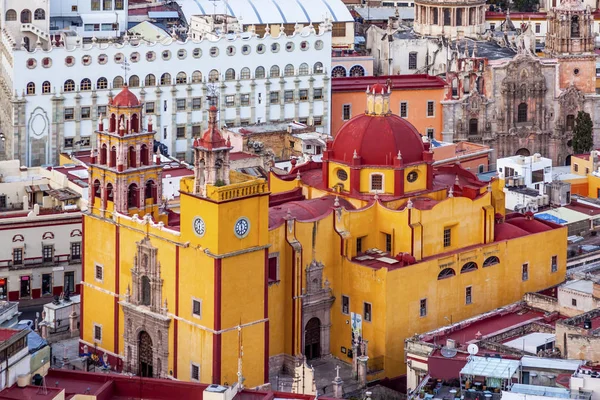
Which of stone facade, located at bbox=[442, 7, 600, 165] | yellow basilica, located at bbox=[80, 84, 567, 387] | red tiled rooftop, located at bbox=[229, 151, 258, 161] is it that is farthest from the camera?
stone facade, located at bbox=[442, 7, 600, 165]

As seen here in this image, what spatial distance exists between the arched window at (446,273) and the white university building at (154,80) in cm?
3299

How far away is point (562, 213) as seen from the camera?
158125mm

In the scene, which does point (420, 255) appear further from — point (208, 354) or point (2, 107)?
point (2, 107)

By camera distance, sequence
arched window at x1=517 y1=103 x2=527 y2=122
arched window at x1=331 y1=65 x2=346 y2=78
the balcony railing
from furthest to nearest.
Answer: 1. arched window at x1=331 y1=65 x2=346 y2=78
2. arched window at x1=517 y1=103 x2=527 y2=122
3. the balcony railing

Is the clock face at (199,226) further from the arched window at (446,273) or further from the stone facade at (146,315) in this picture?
the arched window at (446,273)

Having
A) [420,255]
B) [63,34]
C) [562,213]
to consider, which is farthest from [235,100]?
[420,255]

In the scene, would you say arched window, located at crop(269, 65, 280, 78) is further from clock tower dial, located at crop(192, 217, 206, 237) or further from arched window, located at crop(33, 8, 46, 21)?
clock tower dial, located at crop(192, 217, 206, 237)

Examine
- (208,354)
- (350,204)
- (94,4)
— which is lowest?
(208,354)

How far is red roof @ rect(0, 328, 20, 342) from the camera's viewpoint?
113 m

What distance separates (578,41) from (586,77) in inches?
135

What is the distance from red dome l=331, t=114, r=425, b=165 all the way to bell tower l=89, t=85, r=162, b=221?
43.7 feet

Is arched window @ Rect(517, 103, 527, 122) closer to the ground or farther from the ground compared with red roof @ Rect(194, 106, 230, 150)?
closer to the ground

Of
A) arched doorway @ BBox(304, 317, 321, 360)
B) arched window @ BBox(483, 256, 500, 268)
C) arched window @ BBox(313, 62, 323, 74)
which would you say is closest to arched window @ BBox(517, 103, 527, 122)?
arched window @ BBox(313, 62, 323, 74)

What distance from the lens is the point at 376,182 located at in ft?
449
